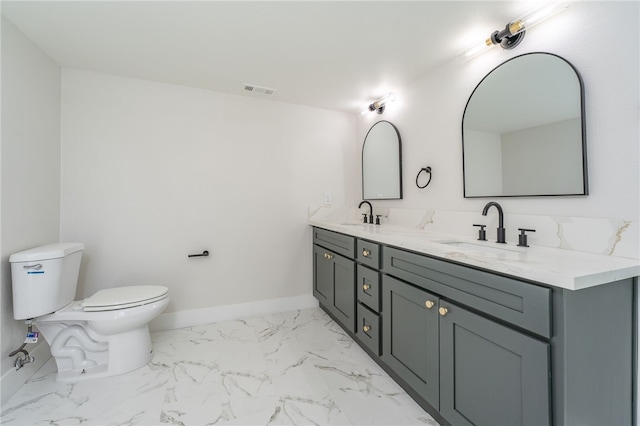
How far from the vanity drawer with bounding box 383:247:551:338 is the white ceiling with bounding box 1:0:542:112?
50.3 inches

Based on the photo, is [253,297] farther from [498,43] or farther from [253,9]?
[498,43]

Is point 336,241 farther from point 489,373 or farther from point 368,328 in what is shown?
point 489,373

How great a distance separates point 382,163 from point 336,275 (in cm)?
112

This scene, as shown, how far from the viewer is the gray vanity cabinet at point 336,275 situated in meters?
2.08

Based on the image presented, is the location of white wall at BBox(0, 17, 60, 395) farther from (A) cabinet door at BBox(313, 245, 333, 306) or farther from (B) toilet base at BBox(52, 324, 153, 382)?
(A) cabinet door at BBox(313, 245, 333, 306)

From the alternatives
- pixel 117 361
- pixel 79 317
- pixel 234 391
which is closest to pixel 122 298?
pixel 79 317

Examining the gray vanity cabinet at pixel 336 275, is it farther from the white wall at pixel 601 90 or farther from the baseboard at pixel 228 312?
the white wall at pixel 601 90

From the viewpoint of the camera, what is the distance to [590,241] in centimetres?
121

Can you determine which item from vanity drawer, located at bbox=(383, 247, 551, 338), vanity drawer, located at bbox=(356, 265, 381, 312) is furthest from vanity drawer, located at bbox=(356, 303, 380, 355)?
vanity drawer, located at bbox=(383, 247, 551, 338)

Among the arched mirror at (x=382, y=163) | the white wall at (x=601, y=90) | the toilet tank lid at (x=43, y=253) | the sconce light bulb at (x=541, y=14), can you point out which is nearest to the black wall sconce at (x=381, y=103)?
the arched mirror at (x=382, y=163)

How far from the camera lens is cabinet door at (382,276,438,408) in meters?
1.34

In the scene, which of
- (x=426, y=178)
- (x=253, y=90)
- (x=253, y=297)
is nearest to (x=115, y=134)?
(x=253, y=90)

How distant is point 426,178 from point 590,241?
1.07 m

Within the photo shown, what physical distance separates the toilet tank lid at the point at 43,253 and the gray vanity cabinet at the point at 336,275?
5.86ft
